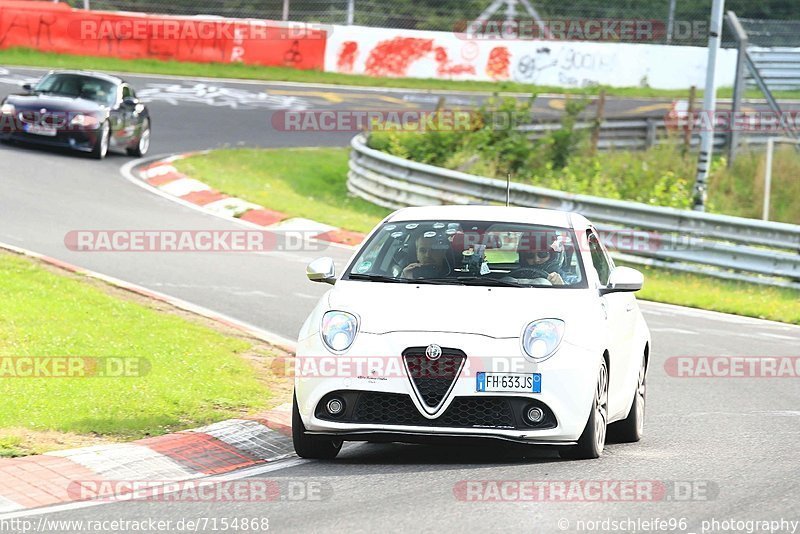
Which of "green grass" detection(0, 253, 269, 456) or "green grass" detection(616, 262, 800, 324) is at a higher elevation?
"green grass" detection(0, 253, 269, 456)

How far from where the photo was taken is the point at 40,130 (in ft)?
77.4

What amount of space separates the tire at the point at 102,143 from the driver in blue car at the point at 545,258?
16.4 meters

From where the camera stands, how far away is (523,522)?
21.4 ft

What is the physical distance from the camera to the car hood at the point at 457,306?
775 cm

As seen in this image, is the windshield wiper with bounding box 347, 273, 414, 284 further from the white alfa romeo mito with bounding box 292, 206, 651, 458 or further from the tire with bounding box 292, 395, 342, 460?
the tire with bounding box 292, 395, 342, 460

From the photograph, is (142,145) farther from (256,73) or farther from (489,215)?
(489,215)

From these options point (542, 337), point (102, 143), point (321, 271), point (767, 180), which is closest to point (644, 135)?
point (767, 180)

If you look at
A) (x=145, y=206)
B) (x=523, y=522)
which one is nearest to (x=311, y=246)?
(x=145, y=206)

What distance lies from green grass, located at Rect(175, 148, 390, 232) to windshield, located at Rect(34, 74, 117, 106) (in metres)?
1.71

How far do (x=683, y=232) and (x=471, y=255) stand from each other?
35.3 feet

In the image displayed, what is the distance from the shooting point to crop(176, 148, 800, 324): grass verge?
16.8 m

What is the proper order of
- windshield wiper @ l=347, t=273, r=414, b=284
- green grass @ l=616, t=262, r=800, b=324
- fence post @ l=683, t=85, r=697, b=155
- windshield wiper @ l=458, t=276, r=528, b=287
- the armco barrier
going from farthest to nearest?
the armco barrier → fence post @ l=683, t=85, r=697, b=155 → green grass @ l=616, t=262, r=800, b=324 → windshield wiper @ l=347, t=273, r=414, b=284 → windshield wiper @ l=458, t=276, r=528, b=287

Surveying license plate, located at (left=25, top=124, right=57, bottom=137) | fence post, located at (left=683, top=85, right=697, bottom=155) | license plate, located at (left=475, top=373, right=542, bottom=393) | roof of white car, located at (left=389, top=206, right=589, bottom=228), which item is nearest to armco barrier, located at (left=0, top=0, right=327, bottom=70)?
fence post, located at (left=683, top=85, right=697, bottom=155)

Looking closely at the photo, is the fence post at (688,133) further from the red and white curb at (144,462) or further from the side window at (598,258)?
the red and white curb at (144,462)
